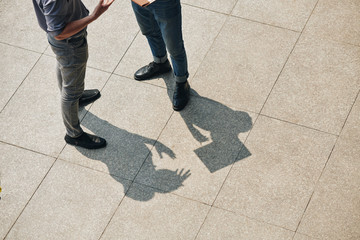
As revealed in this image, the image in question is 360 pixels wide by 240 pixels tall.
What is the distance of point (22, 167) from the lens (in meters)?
5.36

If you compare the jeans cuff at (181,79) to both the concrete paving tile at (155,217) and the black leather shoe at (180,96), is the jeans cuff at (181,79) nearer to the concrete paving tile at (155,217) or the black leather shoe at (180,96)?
the black leather shoe at (180,96)

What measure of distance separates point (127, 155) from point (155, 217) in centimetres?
80

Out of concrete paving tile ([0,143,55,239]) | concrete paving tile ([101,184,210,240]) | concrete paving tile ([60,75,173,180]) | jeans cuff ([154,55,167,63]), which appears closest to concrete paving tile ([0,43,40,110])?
concrete paving tile ([0,143,55,239])

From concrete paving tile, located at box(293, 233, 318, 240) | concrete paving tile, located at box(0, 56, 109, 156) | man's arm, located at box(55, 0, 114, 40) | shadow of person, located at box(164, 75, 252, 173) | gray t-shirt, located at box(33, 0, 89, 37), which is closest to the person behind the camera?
gray t-shirt, located at box(33, 0, 89, 37)

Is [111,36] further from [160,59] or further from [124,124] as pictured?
[124,124]

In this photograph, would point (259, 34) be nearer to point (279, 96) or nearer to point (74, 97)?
point (279, 96)

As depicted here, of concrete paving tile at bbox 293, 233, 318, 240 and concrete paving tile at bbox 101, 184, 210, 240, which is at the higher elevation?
concrete paving tile at bbox 101, 184, 210, 240

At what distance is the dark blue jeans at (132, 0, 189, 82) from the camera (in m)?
4.80

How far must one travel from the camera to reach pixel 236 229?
474 centimetres

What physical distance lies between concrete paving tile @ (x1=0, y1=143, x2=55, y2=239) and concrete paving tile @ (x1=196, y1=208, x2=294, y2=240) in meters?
1.85

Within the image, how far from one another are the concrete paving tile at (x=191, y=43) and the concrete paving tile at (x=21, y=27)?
120 centimetres

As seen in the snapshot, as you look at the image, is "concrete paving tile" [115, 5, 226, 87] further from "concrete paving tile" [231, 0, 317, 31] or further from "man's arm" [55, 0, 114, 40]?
"man's arm" [55, 0, 114, 40]

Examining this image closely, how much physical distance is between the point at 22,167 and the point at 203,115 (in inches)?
80.5

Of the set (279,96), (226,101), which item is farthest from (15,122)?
(279,96)
